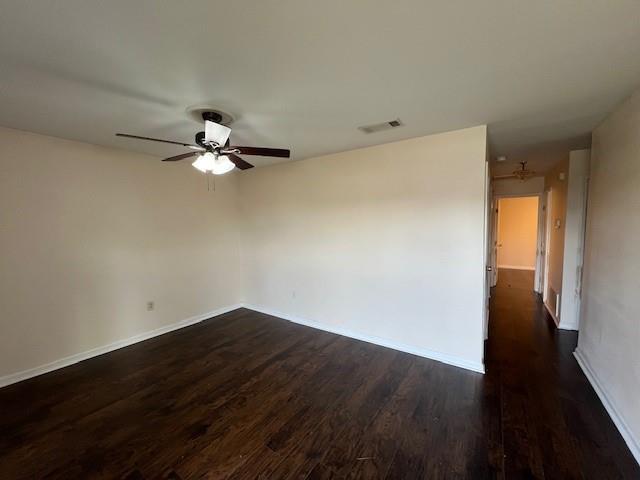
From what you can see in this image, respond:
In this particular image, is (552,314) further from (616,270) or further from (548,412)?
(548,412)

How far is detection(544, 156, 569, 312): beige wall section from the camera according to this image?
4.09 meters

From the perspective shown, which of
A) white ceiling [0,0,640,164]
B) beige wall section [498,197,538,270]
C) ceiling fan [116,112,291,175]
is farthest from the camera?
beige wall section [498,197,538,270]

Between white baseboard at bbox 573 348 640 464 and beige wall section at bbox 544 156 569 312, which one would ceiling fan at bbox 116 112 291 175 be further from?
beige wall section at bbox 544 156 569 312

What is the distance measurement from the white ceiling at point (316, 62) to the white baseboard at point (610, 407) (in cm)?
232

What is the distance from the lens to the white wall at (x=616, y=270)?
1936 mm

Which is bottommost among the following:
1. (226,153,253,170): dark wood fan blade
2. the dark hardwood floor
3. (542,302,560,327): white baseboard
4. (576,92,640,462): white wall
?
the dark hardwood floor

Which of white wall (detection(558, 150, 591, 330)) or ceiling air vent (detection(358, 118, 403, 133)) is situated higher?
ceiling air vent (detection(358, 118, 403, 133))

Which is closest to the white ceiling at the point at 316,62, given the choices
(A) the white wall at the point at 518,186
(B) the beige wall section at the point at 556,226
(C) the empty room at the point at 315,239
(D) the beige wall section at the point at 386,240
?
(C) the empty room at the point at 315,239

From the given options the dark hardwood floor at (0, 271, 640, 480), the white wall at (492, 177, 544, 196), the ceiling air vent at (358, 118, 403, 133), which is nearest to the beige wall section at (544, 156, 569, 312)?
the white wall at (492, 177, 544, 196)

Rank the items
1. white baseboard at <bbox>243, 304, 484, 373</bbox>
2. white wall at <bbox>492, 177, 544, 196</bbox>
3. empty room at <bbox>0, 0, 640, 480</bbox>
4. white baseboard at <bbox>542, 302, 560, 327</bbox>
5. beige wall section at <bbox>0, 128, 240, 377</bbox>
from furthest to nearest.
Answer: white wall at <bbox>492, 177, 544, 196</bbox> < white baseboard at <bbox>542, 302, 560, 327</bbox> < white baseboard at <bbox>243, 304, 484, 373</bbox> < beige wall section at <bbox>0, 128, 240, 377</bbox> < empty room at <bbox>0, 0, 640, 480</bbox>

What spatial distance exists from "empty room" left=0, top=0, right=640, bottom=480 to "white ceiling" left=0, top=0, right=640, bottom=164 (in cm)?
2

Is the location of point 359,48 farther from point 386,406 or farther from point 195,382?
point 195,382

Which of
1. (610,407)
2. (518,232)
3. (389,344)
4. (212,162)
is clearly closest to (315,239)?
(389,344)

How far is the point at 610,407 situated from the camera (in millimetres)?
2191
